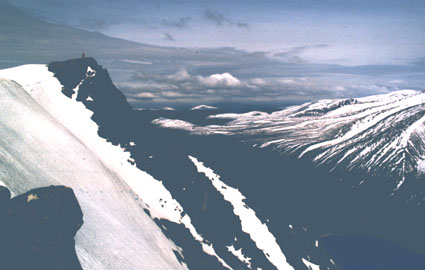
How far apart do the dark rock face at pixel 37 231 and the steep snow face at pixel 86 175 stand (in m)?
21.5

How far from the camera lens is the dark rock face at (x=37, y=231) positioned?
4359 cm

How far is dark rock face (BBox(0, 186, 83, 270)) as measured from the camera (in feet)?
143

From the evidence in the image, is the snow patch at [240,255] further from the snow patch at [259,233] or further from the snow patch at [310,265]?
the snow patch at [310,265]

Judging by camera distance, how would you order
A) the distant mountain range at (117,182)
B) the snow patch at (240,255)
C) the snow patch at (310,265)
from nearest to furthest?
the distant mountain range at (117,182), the snow patch at (240,255), the snow patch at (310,265)

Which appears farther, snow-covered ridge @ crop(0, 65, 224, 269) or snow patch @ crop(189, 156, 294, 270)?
snow patch @ crop(189, 156, 294, 270)

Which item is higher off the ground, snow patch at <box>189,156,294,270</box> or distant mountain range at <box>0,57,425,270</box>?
distant mountain range at <box>0,57,425,270</box>

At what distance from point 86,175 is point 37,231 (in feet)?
230

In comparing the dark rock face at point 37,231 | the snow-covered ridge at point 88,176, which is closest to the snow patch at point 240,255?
the snow-covered ridge at point 88,176

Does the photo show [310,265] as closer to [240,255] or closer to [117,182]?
[240,255]

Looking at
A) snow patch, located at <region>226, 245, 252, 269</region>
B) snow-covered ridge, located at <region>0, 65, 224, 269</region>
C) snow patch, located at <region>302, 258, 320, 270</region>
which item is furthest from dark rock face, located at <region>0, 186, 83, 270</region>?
snow patch, located at <region>302, 258, 320, 270</region>

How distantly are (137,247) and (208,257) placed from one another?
156ft

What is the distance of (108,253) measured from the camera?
78812mm

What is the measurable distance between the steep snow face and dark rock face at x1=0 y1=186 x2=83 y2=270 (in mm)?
21529

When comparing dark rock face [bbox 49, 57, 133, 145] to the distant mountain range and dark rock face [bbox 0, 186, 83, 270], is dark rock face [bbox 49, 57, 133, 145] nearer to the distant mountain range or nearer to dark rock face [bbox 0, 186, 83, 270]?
the distant mountain range
